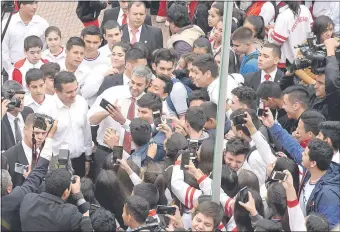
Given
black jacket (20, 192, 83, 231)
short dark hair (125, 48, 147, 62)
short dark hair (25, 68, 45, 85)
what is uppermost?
short dark hair (125, 48, 147, 62)

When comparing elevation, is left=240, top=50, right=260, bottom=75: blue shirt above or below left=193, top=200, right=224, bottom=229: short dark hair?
above

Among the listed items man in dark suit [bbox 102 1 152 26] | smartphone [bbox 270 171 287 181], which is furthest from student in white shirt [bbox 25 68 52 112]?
smartphone [bbox 270 171 287 181]

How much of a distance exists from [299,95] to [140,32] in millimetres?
2660

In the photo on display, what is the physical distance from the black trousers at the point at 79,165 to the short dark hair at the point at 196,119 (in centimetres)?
125

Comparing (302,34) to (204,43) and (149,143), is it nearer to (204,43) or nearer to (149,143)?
(204,43)

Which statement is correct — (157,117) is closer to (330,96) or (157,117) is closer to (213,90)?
(213,90)

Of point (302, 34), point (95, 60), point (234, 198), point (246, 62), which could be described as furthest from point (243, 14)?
point (234, 198)

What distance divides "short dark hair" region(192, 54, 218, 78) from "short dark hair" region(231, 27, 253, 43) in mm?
1003

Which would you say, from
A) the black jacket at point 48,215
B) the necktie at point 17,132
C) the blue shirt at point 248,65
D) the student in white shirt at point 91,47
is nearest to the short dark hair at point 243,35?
the blue shirt at point 248,65

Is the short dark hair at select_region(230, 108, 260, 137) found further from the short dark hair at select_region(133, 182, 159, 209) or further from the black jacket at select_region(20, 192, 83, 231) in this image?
the black jacket at select_region(20, 192, 83, 231)

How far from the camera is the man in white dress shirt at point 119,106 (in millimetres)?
7281

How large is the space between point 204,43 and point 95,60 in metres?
1.09

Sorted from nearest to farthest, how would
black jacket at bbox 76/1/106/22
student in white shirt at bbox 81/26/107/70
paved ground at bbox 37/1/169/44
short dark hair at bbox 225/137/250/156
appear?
short dark hair at bbox 225/137/250/156 < student in white shirt at bbox 81/26/107/70 < black jacket at bbox 76/1/106/22 < paved ground at bbox 37/1/169/44

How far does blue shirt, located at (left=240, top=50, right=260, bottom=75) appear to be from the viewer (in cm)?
858
